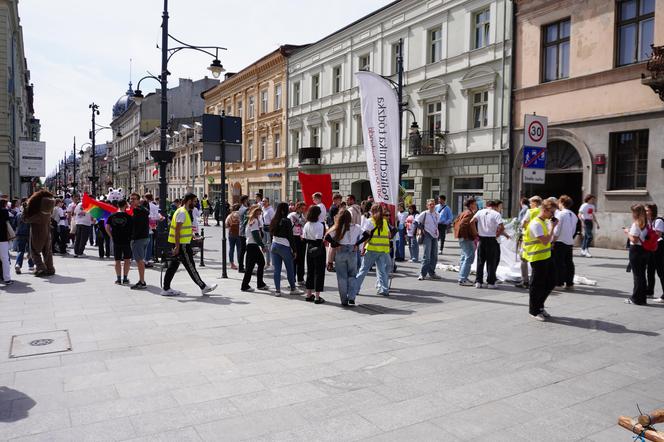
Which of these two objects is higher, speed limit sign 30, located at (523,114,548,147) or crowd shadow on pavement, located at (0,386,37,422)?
speed limit sign 30, located at (523,114,548,147)

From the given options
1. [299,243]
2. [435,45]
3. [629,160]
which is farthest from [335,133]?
[299,243]

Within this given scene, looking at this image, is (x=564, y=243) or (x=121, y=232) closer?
(x=564, y=243)

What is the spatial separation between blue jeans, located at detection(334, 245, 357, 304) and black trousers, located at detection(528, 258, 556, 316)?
2.71 metres

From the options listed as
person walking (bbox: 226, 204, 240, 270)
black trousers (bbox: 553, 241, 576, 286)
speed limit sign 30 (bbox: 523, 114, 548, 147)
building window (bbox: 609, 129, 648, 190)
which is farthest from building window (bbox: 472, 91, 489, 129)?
person walking (bbox: 226, 204, 240, 270)

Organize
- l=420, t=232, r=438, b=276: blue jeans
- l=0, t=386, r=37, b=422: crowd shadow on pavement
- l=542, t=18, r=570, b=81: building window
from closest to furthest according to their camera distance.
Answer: l=0, t=386, r=37, b=422: crowd shadow on pavement, l=420, t=232, r=438, b=276: blue jeans, l=542, t=18, r=570, b=81: building window

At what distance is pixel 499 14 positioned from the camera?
21.2 metres

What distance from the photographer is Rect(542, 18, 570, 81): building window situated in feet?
62.4

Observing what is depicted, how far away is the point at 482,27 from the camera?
73.2 feet

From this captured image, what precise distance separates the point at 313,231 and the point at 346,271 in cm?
99

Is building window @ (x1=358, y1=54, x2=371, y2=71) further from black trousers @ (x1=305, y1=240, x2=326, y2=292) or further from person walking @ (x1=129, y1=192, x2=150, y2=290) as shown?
black trousers @ (x1=305, y1=240, x2=326, y2=292)

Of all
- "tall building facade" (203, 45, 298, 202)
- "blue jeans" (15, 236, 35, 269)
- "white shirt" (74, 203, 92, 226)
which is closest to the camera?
"blue jeans" (15, 236, 35, 269)

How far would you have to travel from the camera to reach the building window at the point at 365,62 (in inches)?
1153

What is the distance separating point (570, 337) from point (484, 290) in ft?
11.0

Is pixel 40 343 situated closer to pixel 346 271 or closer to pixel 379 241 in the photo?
pixel 346 271
